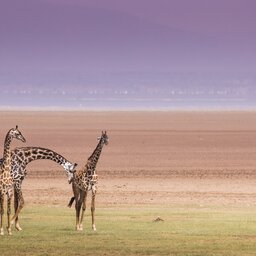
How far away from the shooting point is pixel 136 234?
18672 millimetres

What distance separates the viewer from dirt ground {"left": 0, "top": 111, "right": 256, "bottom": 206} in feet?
94.0

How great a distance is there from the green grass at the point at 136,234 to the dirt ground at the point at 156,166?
158 inches

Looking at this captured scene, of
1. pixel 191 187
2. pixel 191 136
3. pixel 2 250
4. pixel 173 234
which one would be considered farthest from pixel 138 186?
pixel 191 136

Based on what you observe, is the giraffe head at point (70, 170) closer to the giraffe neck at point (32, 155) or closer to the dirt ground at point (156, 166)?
the giraffe neck at point (32, 155)

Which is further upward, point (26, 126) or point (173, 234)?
point (26, 126)

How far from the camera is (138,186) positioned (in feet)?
103

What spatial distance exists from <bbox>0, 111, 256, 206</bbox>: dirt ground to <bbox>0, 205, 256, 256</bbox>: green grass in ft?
13.2

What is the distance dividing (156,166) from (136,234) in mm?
20097

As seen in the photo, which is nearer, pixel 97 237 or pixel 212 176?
pixel 97 237

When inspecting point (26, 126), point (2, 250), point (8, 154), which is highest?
point (26, 126)

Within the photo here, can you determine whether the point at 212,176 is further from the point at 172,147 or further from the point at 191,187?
the point at 172,147

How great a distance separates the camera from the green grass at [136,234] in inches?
664

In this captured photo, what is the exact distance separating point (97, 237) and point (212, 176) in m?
16.9

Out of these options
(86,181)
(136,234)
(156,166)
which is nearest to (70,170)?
(86,181)
